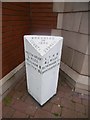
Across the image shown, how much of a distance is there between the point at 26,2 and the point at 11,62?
1367 mm

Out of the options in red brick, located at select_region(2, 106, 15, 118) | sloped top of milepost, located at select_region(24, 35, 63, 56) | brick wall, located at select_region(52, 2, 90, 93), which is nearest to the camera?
sloped top of milepost, located at select_region(24, 35, 63, 56)

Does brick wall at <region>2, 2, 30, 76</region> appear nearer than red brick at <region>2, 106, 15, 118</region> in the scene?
No

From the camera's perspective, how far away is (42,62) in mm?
1780

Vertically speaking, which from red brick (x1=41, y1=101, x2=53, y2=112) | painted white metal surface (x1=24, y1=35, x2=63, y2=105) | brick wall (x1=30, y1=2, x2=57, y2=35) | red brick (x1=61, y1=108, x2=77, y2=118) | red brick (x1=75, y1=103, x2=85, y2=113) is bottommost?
red brick (x1=61, y1=108, x2=77, y2=118)

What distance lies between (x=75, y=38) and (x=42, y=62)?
1.15 m

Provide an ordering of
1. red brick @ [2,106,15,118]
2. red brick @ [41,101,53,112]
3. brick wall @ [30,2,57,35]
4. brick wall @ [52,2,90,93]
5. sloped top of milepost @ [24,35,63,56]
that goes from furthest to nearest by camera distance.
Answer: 1. brick wall @ [30,2,57,35]
2. brick wall @ [52,2,90,93]
3. red brick @ [41,101,53,112]
4. red brick @ [2,106,15,118]
5. sloped top of milepost @ [24,35,63,56]

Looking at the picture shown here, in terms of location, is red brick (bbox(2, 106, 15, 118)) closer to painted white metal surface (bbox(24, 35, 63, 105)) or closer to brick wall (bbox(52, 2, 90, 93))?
painted white metal surface (bbox(24, 35, 63, 105))

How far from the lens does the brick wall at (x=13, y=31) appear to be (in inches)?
88.2

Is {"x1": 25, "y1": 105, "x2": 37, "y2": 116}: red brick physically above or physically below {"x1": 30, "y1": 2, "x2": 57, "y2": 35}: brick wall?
below

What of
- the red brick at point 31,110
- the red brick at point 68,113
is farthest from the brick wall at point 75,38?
the red brick at point 31,110

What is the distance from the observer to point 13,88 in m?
2.60

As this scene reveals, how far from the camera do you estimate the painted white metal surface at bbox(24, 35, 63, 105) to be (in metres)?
1.81

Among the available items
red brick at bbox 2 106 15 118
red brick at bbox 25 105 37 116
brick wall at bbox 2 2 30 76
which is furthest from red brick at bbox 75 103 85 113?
brick wall at bbox 2 2 30 76

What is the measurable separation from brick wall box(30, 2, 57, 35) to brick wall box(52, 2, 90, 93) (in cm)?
12
